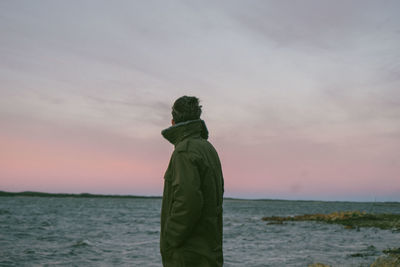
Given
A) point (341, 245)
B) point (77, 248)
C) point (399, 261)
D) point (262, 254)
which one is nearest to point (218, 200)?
point (399, 261)

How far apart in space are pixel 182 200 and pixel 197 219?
0.23 m

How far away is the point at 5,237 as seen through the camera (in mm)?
25125

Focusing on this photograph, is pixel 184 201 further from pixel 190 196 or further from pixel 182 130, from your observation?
pixel 182 130

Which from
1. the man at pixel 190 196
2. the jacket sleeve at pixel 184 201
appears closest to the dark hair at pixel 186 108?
the man at pixel 190 196

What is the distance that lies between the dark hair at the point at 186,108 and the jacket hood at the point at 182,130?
6 centimetres

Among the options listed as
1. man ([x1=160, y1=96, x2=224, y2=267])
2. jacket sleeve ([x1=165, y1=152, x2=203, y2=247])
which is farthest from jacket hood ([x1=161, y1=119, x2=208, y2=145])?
jacket sleeve ([x1=165, y1=152, x2=203, y2=247])

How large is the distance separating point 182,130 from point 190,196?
68 cm

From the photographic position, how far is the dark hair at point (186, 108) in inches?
150

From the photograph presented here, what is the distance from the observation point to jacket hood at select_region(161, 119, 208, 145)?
378 centimetres

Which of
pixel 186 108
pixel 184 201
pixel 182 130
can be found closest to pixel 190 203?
pixel 184 201

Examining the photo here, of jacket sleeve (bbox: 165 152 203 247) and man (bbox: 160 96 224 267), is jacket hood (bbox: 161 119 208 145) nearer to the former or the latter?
man (bbox: 160 96 224 267)

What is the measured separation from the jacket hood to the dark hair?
62 millimetres

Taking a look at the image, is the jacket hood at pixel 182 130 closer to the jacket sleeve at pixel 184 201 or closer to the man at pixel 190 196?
the man at pixel 190 196

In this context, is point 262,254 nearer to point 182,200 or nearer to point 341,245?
point 341,245
